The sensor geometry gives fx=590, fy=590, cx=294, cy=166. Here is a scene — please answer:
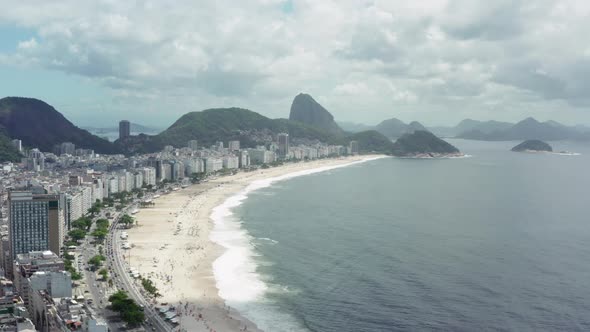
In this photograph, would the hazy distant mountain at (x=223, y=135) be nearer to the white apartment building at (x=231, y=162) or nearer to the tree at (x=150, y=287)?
the white apartment building at (x=231, y=162)

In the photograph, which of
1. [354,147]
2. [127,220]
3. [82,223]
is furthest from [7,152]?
[354,147]

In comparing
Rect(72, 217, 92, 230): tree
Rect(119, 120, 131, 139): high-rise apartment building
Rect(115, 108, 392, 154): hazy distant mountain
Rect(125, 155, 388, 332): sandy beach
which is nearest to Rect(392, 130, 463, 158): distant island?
Rect(115, 108, 392, 154): hazy distant mountain

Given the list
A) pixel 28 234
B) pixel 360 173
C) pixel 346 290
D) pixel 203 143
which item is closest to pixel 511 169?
pixel 360 173

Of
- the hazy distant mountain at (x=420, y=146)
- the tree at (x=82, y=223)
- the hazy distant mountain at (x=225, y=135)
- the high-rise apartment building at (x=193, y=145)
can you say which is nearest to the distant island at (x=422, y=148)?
the hazy distant mountain at (x=420, y=146)

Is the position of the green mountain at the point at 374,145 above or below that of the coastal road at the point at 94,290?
above

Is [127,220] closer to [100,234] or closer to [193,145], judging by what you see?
[100,234]
